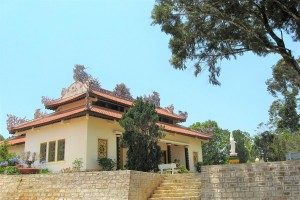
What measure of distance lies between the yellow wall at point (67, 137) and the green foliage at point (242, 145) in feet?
87.3

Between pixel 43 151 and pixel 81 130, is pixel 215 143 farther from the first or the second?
pixel 81 130

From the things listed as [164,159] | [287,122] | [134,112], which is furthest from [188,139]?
[134,112]

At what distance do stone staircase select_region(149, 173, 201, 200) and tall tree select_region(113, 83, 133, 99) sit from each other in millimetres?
8562

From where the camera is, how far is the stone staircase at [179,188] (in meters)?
11.3

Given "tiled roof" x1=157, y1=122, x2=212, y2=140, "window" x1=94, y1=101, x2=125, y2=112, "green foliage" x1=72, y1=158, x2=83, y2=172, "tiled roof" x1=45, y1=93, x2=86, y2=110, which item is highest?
"tiled roof" x1=45, y1=93, x2=86, y2=110

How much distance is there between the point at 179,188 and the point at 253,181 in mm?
3236

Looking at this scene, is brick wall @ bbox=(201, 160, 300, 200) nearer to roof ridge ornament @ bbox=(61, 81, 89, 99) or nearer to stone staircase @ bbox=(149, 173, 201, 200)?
stone staircase @ bbox=(149, 173, 201, 200)

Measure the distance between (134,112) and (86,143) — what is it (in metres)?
3.01

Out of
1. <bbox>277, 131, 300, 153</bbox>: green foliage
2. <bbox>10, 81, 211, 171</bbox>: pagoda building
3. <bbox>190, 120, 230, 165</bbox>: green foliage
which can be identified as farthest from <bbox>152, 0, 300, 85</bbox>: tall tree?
<bbox>190, 120, 230, 165</bbox>: green foliage

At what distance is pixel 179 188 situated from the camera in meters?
12.0

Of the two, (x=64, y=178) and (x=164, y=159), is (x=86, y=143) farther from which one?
(x=164, y=159)

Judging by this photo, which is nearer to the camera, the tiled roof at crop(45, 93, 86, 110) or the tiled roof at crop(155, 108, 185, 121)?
the tiled roof at crop(45, 93, 86, 110)

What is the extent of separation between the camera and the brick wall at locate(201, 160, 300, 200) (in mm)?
9172

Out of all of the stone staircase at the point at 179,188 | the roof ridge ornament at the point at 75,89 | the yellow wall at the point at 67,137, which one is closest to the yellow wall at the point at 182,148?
the roof ridge ornament at the point at 75,89
